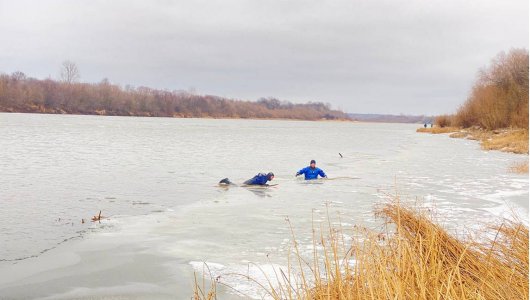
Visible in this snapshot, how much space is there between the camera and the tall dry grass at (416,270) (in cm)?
332

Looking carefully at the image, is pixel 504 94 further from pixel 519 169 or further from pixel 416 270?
pixel 416 270

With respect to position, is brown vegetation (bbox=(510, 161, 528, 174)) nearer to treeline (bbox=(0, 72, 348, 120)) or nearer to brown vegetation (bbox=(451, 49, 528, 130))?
brown vegetation (bbox=(451, 49, 528, 130))

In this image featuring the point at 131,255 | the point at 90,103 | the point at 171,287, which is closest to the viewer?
the point at 171,287

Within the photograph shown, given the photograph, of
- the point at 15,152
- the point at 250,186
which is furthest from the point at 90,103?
the point at 250,186

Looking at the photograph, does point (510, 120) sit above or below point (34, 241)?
above

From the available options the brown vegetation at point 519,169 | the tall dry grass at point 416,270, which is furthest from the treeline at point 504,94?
the tall dry grass at point 416,270

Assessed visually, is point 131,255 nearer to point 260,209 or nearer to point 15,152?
point 260,209

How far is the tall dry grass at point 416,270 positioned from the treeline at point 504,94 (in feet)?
131

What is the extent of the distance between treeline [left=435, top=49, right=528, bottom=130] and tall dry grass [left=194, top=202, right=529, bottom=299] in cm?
3999

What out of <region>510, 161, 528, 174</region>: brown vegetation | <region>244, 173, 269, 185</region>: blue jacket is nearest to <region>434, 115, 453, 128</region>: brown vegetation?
<region>510, 161, 528, 174</region>: brown vegetation

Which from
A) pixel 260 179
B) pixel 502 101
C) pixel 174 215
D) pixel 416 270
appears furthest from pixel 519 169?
pixel 502 101

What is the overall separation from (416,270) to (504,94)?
49934 mm

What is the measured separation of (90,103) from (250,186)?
123 m

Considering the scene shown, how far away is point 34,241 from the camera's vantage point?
8062 mm
